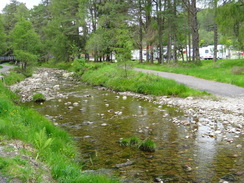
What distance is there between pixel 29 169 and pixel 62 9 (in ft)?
155

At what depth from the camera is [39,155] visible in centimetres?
590

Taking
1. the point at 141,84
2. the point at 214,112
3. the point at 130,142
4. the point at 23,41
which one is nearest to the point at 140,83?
the point at 141,84

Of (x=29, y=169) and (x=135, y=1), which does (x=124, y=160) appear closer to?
(x=29, y=169)

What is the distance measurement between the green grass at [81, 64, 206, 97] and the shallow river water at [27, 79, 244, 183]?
381cm

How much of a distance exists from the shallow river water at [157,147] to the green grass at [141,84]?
12.5 ft

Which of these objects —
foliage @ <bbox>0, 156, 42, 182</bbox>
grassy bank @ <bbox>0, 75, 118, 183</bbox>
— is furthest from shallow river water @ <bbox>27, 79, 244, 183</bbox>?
foliage @ <bbox>0, 156, 42, 182</bbox>

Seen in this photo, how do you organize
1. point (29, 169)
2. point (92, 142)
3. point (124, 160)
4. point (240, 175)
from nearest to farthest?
1. point (29, 169)
2. point (240, 175)
3. point (124, 160)
4. point (92, 142)

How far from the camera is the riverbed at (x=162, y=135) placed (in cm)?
619

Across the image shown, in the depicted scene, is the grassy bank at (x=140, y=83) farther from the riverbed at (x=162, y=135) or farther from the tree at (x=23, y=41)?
the tree at (x=23, y=41)

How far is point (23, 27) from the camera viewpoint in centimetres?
3100

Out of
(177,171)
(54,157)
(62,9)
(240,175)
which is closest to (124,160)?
(177,171)

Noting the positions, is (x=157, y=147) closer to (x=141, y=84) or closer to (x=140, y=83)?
(x=141, y=84)

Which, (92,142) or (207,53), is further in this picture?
(207,53)

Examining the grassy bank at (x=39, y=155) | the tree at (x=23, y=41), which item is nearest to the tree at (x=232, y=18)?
the tree at (x=23, y=41)
